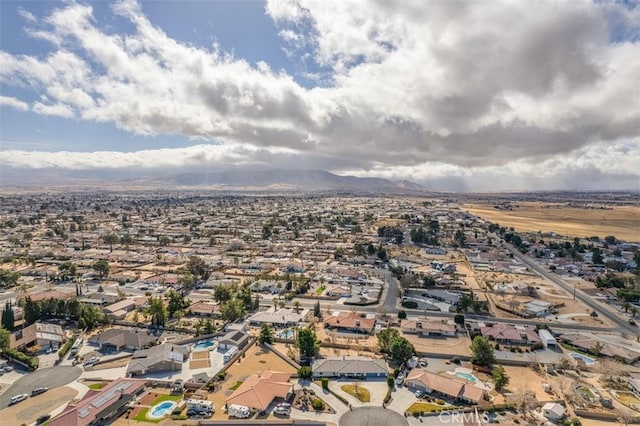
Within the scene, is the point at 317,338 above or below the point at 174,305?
below

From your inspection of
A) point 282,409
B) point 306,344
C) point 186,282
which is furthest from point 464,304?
point 186,282

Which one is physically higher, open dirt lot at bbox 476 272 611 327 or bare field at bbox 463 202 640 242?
bare field at bbox 463 202 640 242

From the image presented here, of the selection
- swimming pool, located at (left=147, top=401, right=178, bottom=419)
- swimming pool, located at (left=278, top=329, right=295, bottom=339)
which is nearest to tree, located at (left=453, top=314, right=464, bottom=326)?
swimming pool, located at (left=278, top=329, right=295, bottom=339)

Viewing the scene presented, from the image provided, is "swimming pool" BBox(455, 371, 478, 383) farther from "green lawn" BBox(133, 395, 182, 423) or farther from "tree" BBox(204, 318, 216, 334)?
"tree" BBox(204, 318, 216, 334)

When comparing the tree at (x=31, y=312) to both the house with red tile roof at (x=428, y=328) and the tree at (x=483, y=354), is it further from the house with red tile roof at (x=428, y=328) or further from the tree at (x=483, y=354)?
the tree at (x=483, y=354)

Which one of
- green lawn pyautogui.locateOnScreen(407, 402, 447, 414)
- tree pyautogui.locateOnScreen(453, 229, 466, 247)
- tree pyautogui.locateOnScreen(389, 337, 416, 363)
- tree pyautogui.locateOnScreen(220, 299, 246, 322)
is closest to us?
green lawn pyautogui.locateOnScreen(407, 402, 447, 414)

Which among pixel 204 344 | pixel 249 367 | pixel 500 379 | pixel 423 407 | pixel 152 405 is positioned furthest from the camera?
pixel 204 344

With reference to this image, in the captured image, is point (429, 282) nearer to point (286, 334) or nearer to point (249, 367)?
point (286, 334)

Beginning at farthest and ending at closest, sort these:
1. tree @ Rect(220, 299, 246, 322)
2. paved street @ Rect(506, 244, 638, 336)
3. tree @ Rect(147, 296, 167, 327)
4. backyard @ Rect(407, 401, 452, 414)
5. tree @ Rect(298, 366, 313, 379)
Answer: paved street @ Rect(506, 244, 638, 336)
tree @ Rect(220, 299, 246, 322)
tree @ Rect(147, 296, 167, 327)
tree @ Rect(298, 366, 313, 379)
backyard @ Rect(407, 401, 452, 414)
